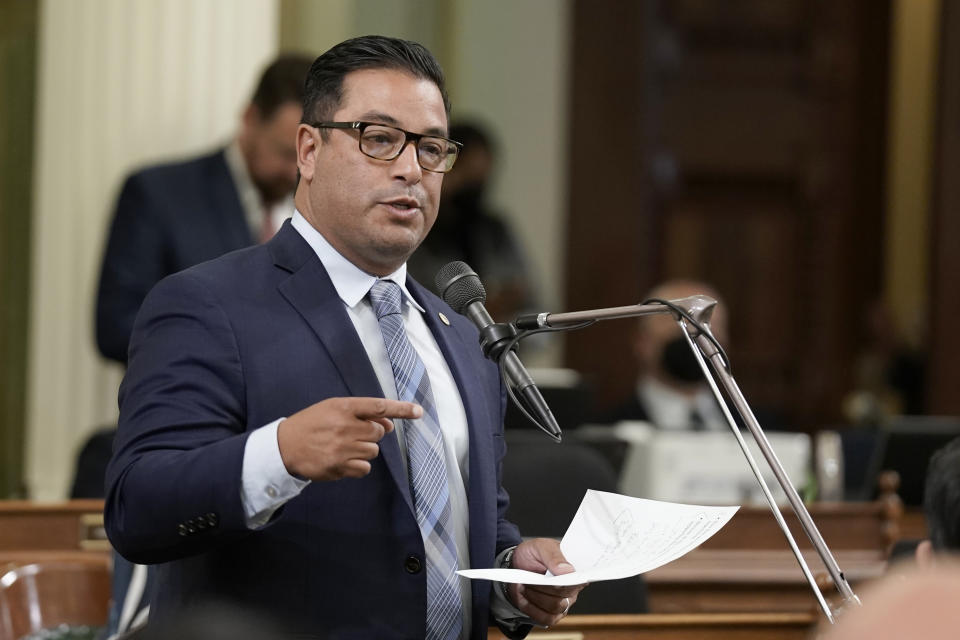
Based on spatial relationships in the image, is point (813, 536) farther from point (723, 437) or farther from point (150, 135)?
point (150, 135)

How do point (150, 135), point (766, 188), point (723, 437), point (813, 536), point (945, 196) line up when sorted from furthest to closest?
point (766, 188) → point (945, 196) → point (150, 135) → point (723, 437) → point (813, 536)

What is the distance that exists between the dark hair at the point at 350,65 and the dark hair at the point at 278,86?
153 cm

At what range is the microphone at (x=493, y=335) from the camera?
1764 millimetres

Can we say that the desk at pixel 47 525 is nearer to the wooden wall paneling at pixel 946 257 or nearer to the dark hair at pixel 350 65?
the dark hair at pixel 350 65

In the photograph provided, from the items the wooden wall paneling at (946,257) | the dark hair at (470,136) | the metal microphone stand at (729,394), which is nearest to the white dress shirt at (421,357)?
the metal microphone stand at (729,394)

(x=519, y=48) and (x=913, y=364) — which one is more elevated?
(x=519, y=48)

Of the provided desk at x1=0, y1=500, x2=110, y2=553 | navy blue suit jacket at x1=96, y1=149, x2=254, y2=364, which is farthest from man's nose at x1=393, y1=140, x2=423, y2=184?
navy blue suit jacket at x1=96, y1=149, x2=254, y2=364

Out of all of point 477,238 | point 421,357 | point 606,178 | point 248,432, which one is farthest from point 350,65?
point 606,178

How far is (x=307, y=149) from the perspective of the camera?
2.07 m

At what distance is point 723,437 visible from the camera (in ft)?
12.4

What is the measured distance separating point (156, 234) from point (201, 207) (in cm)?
14

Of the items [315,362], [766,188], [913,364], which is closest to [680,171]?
[766,188]

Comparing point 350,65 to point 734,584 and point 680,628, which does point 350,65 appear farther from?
point 734,584

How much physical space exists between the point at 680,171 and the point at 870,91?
1173mm
